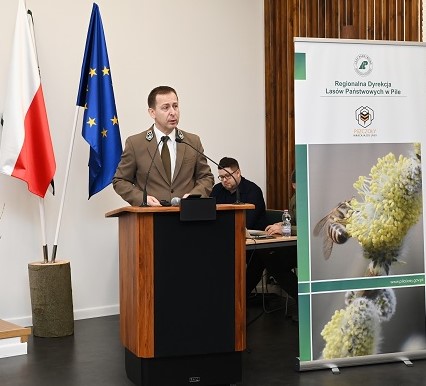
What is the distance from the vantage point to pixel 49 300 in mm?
6340

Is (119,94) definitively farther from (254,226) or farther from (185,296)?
(185,296)

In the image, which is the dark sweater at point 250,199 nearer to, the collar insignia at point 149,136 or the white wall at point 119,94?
the white wall at point 119,94

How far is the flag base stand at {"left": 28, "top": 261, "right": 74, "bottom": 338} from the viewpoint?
249 inches

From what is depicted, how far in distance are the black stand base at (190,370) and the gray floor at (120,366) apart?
14.3 inches

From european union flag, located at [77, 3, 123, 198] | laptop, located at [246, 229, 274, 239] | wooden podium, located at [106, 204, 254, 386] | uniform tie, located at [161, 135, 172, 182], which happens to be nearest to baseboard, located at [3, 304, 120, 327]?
european union flag, located at [77, 3, 123, 198]

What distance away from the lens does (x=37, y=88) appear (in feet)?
21.3

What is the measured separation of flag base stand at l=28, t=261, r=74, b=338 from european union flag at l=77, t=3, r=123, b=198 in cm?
87

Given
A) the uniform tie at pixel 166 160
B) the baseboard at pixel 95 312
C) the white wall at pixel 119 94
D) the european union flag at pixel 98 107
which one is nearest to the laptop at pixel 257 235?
the uniform tie at pixel 166 160

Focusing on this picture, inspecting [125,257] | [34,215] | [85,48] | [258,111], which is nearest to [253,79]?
[258,111]

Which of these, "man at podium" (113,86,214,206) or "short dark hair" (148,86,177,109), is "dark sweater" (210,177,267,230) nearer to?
"man at podium" (113,86,214,206)

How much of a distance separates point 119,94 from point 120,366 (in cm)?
306

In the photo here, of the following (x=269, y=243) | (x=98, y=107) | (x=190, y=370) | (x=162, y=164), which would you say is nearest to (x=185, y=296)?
(x=190, y=370)

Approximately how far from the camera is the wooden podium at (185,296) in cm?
419

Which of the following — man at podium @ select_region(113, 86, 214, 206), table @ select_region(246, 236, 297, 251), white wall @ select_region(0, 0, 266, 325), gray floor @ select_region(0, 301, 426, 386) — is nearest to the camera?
gray floor @ select_region(0, 301, 426, 386)
